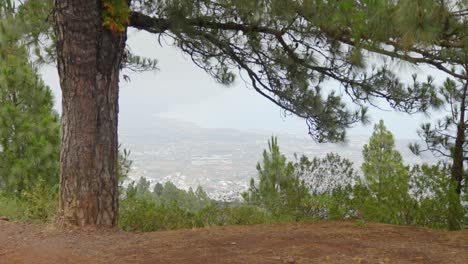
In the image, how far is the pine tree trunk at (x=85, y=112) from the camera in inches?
236

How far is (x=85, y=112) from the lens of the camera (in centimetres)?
599

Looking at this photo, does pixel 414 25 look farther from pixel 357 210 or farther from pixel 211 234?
pixel 357 210

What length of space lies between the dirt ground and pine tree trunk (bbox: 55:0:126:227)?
0.33 meters

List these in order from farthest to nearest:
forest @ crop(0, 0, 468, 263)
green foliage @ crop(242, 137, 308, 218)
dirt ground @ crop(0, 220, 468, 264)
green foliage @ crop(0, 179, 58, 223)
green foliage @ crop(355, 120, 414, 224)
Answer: green foliage @ crop(242, 137, 308, 218), green foliage @ crop(0, 179, 58, 223), green foliage @ crop(355, 120, 414, 224), forest @ crop(0, 0, 468, 263), dirt ground @ crop(0, 220, 468, 264)

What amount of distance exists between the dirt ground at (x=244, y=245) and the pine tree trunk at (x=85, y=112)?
33cm

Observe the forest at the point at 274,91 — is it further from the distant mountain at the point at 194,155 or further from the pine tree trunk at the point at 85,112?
the distant mountain at the point at 194,155

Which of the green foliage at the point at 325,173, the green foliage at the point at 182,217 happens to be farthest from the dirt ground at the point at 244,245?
the green foliage at the point at 182,217

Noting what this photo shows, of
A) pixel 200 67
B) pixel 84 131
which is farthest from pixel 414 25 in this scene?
pixel 200 67

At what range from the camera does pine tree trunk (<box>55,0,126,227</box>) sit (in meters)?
5.99

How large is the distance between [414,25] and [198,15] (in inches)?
149

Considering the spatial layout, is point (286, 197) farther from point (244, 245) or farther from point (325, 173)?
point (244, 245)

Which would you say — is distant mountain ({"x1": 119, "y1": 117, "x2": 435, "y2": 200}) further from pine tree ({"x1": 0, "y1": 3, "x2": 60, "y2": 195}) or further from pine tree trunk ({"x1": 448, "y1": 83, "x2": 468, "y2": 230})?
pine tree trunk ({"x1": 448, "y1": 83, "x2": 468, "y2": 230})

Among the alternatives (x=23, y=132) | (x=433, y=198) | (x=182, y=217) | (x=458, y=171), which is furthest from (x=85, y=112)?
(x=23, y=132)

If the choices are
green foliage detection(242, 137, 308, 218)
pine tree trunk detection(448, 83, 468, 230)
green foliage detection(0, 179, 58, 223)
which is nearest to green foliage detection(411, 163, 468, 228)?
pine tree trunk detection(448, 83, 468, 230)
